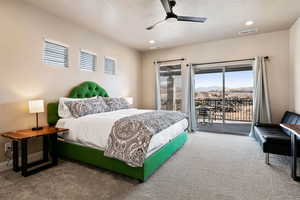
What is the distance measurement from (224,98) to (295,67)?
5.80 ft

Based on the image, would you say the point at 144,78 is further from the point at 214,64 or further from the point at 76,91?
the point at 76,91

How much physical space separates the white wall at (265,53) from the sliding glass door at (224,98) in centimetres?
37

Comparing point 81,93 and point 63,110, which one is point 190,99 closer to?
point 81,93

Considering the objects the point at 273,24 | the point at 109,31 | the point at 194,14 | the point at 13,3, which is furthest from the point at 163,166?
the point at 273,24

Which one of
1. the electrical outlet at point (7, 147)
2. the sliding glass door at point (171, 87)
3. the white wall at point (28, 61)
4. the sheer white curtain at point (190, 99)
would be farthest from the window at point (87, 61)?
the sheer white curtain at point (190, 99)

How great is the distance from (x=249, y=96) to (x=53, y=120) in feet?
17.7

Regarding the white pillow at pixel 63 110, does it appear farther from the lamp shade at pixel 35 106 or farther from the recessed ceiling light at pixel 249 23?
the recessed ceiling light at pixel 249 23

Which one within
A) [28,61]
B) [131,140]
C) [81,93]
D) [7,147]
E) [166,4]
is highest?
[166,4]

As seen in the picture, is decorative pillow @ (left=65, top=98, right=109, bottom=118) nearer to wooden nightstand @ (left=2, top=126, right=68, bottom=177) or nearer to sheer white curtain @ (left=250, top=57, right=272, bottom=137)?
wooden nightstand @ (left=2, top=126, right=68, bottom=177)

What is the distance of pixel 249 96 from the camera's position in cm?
472

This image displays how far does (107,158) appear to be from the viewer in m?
2.26

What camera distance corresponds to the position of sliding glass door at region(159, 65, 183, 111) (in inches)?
211

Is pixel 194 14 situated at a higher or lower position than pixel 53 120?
higher

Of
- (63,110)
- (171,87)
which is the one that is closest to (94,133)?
(63,110)
